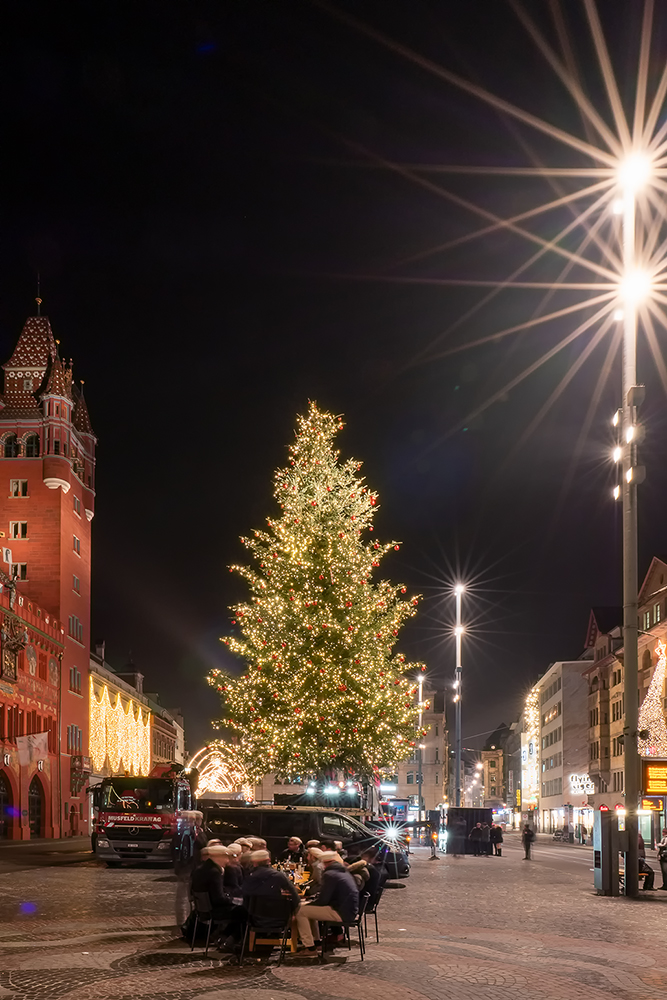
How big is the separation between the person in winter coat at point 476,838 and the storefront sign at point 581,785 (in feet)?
178

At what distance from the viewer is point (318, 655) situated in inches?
1428

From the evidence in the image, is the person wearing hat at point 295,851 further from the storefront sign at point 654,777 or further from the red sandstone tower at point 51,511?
the red sandstone tower at point 51,511

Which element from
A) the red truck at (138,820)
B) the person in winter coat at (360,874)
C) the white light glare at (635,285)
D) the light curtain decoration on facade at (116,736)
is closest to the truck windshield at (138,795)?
the red truck at (138,820)

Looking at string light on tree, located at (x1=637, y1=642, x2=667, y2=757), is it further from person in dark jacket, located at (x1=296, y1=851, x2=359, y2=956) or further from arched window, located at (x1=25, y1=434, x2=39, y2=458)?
person in dark jacket, located at (x1=296, y1=851, x2=359, y2=956)

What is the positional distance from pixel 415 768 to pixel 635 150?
5253 inches

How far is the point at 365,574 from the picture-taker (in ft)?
124

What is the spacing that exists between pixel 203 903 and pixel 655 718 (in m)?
49.9

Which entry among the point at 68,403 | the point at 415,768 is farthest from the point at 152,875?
the point at 415,768

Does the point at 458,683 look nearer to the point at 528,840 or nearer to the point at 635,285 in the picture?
the point at 528,840

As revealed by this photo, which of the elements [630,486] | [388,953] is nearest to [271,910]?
[388,953]

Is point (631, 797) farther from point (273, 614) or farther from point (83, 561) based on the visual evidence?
point (83, 561)

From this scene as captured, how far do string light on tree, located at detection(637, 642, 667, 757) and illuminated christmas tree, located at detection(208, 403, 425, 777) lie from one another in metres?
23.3

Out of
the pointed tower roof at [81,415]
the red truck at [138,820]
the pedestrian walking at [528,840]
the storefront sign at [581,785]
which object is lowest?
the storefront sign at [581,785]

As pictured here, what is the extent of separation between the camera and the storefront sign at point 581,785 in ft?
332
